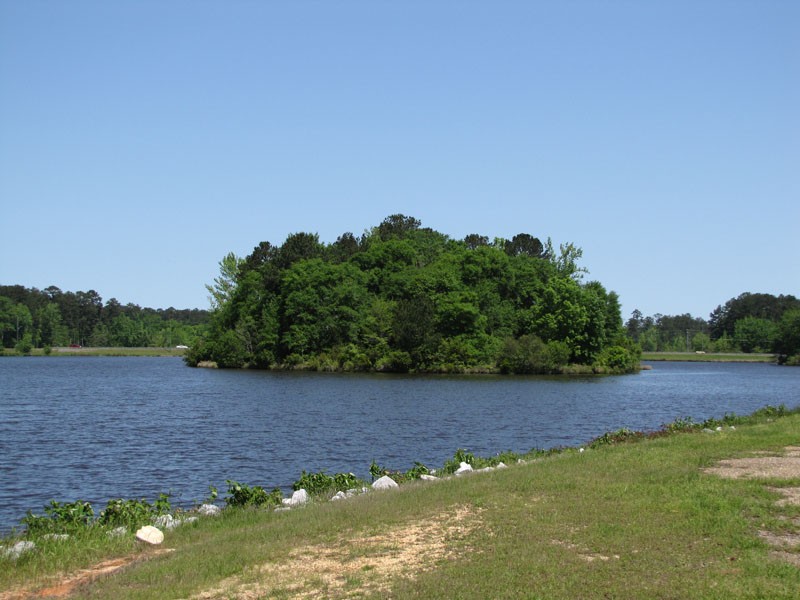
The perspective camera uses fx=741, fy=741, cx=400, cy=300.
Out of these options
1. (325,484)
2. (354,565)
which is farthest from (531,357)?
(354,565)

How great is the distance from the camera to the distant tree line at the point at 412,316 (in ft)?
326

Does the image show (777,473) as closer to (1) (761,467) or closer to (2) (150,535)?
(1) (761,467)

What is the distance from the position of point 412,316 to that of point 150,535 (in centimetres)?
8432

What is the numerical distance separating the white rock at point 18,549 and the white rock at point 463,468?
38.3 feet

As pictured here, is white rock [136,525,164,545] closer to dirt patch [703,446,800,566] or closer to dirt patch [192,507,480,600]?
dirt patch [192,507,480,600]

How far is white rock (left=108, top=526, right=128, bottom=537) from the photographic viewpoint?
590 inches

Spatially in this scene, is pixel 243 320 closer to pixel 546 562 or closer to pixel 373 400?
pixel 373 400

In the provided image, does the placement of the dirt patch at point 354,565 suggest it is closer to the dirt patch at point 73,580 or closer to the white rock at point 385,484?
the dirt patch at point 73,580

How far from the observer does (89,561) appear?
13289 mm

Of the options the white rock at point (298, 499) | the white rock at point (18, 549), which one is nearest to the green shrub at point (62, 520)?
the white rock at point (18, 549)

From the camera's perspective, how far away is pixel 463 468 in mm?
22500

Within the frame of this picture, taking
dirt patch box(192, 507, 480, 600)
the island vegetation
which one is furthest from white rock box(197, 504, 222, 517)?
the island vegetation

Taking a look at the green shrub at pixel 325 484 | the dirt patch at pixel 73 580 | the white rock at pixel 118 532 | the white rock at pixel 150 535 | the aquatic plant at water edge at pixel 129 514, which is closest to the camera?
the dirt patch at pixel 73 580

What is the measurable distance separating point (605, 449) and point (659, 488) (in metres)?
7.77
